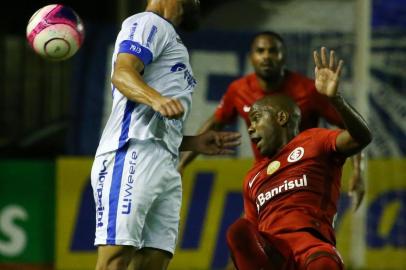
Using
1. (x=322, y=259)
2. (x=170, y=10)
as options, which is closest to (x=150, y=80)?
(x=170, y=10)

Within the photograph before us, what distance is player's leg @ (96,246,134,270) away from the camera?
509cm

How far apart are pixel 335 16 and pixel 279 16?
0.55 meters

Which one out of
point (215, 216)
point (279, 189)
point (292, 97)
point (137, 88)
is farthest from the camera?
point (215, 216)

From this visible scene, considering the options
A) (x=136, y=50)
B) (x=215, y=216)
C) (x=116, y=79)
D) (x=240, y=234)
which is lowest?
(x=215, y=216)

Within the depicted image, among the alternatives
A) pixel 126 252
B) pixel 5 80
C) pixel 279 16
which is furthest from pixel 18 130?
pixel 126 252

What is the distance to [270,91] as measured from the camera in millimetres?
7422

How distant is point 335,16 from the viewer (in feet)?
35.8

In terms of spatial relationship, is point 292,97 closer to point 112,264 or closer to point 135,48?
point 135,48

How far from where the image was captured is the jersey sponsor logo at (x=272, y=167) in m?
5.61

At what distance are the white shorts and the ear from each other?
0.62 m

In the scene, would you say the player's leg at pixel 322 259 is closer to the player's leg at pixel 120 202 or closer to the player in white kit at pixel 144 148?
the player in white kit at pixel 144 148

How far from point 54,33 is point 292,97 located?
2061mm

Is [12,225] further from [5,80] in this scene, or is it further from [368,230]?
[368,230]

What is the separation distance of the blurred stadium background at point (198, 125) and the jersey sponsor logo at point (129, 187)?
4801 mm
